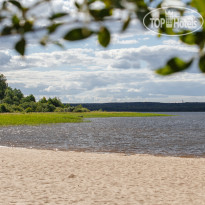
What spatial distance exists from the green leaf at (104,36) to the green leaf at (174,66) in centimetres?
15

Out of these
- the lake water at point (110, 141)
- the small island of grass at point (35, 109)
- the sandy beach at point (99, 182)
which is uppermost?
the small island of grass at point (35, 109)

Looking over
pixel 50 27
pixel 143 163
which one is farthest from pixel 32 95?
pixel 50 27

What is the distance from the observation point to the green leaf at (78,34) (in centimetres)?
67

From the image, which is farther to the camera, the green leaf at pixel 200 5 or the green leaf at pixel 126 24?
the green leaf at pixel 126 24

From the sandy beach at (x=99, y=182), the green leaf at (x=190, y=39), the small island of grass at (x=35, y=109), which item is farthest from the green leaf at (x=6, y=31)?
the small island of grass at (x=35, y=109)

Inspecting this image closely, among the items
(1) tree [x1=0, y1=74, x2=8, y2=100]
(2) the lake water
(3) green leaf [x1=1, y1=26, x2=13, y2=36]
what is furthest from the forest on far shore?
(3) green leaf [x1=1, y1=26, x2=13, y2=36]

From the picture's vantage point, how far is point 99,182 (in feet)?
33.7

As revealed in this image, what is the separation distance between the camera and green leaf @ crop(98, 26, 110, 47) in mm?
707

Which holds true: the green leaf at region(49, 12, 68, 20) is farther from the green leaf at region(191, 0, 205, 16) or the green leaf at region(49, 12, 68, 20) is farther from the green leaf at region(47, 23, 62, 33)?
the green leaf at region(191, 0, 205, 16)

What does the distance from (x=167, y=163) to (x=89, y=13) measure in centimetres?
1452

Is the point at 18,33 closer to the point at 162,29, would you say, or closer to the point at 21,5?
the point at 21,5

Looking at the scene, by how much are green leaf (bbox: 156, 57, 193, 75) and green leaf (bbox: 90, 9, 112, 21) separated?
0.17 metres

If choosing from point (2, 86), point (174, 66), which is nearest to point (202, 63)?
point (174, 66)

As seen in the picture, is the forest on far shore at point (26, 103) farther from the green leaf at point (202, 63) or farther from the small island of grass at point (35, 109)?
the green leaf at point (202, 63)
